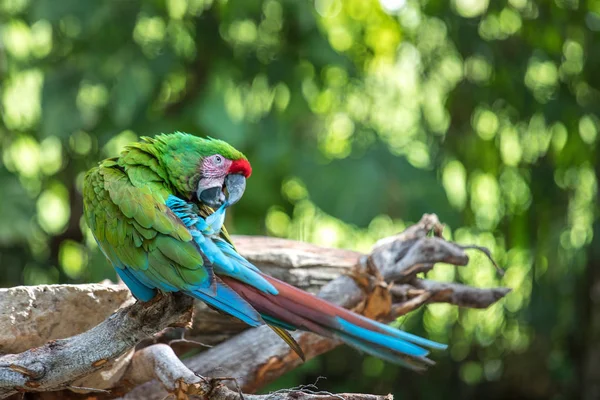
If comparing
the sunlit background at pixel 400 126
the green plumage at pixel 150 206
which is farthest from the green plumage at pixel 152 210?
the sunlit background at pixel 400 126

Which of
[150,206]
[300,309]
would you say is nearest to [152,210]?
[150,206]

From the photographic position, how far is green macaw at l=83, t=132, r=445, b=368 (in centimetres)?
89

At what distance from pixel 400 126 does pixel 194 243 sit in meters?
1.73

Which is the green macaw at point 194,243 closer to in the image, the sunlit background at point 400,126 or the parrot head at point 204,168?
the parrot head at point 204,168

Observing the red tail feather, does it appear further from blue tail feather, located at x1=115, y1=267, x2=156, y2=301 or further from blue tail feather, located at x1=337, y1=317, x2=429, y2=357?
blue tail feather, located at x1=115, y1=267, x2=156, y2=301

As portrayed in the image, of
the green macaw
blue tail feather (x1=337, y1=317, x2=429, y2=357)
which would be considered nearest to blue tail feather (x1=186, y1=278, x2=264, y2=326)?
the green macaw

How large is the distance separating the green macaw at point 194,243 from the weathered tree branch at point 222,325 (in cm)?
8

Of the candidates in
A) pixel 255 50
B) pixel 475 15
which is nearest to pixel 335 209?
pixel 255 50

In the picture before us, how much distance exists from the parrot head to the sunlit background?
3.28 feet

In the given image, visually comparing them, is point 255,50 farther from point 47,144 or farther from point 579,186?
point 579,186

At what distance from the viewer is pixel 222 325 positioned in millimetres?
1445

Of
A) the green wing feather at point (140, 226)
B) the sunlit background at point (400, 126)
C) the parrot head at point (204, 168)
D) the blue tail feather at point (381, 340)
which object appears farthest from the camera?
the sunlit background at point (400, 126)

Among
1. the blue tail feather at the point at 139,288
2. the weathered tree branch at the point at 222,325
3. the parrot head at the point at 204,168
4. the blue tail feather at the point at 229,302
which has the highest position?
the parrot head at the point at 204,168

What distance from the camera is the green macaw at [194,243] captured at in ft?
2.93
